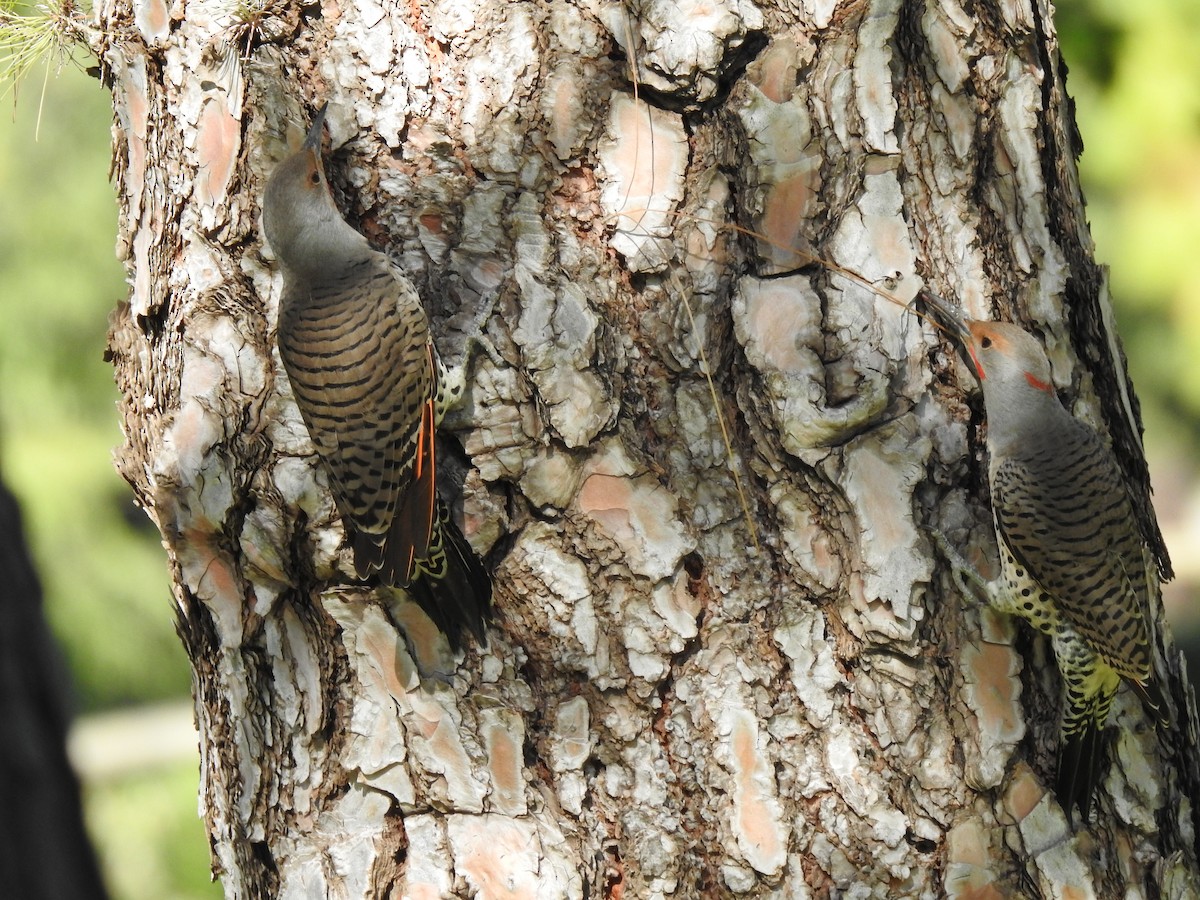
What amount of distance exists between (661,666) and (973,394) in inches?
30.3

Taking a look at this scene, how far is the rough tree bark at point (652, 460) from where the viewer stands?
80.8 inches

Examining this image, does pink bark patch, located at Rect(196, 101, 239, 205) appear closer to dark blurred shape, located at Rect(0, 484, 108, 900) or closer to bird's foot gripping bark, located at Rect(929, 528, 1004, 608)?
bird's foot gripping bark, located at Rect(929, 528, 1004, 608)

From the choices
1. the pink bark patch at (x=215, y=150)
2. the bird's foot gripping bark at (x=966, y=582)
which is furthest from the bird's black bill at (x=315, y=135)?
the bird's foot gripping bark at (x=966, y=582)

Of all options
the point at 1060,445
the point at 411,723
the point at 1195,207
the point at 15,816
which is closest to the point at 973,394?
the point at 1060,445

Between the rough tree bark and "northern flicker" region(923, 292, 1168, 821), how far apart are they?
0.17 feet

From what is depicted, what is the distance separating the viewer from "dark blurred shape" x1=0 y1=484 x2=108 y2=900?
3289mm

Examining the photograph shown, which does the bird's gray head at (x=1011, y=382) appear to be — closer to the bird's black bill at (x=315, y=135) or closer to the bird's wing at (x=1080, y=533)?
the bird's wing at (x=1080, y=533)

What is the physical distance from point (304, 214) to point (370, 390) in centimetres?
35

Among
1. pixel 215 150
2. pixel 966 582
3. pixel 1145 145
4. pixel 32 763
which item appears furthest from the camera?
pixel 1145 145

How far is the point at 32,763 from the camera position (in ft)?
10.9

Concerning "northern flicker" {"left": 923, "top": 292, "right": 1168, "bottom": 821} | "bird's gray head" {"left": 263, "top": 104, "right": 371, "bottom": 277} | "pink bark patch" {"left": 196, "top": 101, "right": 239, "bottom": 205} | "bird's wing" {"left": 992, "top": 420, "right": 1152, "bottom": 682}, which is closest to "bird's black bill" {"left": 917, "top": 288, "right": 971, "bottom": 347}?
"northern flicker" {"left": 923, "top": 292, "right": 1168, "bottom": 821}

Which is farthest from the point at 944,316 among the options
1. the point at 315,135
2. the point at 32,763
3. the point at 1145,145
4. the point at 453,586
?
the point at 1145,145

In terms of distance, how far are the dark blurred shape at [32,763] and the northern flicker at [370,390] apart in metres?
1.65

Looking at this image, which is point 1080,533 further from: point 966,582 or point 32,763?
point 32,763
